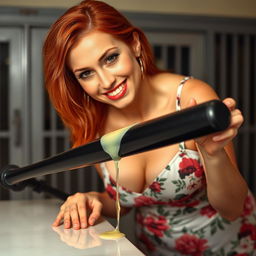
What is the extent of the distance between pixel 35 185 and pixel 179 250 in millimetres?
573

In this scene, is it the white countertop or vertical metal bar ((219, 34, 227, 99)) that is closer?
the white countertop

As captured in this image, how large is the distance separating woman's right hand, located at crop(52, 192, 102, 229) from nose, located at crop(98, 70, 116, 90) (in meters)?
0.33

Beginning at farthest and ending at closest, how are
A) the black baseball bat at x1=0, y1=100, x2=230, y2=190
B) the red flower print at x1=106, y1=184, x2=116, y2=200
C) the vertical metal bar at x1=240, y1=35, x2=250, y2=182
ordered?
the vertical metal bar at x1=240, y1=35, x2=250, y2=182 → the red flower print at x1=106, y1=184, x2=116, y2=200 → the black baseball bat at x1=0, y1=100, x2=230, y2=190

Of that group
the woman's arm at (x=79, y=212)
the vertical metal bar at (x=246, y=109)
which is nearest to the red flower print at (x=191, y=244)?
the woman's arm at (x=79, y=212)

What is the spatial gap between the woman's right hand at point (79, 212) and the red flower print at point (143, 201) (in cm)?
19

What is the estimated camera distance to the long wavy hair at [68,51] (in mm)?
1330

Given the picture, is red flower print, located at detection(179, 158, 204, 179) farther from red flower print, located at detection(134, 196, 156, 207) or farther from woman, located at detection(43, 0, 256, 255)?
red flower print, located at detection(134, 196, 156, 207)

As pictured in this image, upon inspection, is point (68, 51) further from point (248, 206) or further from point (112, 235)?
point (248, 206)

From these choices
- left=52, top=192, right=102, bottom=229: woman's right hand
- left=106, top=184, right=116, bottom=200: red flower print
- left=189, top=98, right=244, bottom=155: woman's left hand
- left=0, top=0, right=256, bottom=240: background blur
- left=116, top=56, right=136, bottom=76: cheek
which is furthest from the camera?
left=0, top=0, right=256, bottom=240: background blur

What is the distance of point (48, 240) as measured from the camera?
3.60 ft

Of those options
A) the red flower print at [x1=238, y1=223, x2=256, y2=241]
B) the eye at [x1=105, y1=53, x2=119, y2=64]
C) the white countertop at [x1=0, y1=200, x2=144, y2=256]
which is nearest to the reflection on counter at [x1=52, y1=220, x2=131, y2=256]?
the white countertop at [x1=0, y1=200, x2=144, y2=256]

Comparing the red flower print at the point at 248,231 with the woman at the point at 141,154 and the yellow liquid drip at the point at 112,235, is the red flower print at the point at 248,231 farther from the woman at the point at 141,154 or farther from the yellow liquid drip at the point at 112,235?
the yellow liquid drip at the point at 112,235

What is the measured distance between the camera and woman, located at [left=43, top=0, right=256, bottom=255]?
4.26 feet

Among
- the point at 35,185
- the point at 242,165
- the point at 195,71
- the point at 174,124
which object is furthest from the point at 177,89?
the point at 242,165
